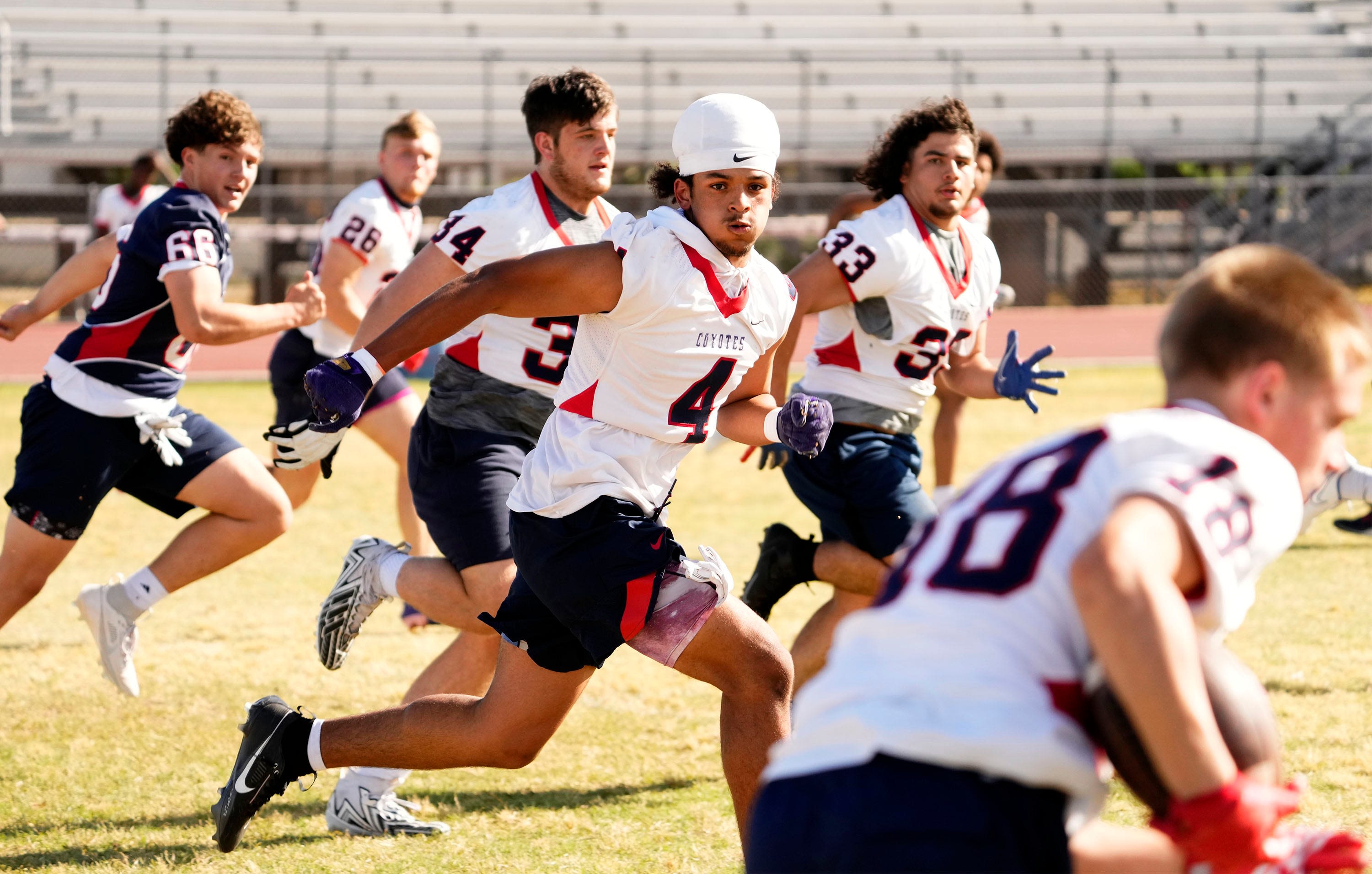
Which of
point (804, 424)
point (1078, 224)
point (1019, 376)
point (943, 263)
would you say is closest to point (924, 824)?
point (804, 424)

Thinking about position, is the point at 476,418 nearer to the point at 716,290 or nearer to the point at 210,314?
the point at 210,314

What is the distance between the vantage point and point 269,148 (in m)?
22.0

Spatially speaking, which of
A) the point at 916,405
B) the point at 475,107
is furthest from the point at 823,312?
the point at 475,107

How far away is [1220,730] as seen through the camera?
6.64ft

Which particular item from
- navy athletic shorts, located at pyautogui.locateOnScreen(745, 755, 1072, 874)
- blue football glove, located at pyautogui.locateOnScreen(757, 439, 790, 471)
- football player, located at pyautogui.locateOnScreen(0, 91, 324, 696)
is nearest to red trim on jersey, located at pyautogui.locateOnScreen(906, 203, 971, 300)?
blue football glove, located at pyautogui.locateOnScreen(757, 439, 790, 471)

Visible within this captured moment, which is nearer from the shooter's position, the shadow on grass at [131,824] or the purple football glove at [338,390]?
the purple football glove at [338,390]

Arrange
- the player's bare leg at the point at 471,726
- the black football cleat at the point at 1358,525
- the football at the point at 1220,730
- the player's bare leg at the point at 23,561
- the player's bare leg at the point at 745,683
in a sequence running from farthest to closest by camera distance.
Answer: the black football cleat at the point at 1358,525, the player's bare leg at the point at 23,561, the player's bare leg at the point at 471,726, the player's bare leg at the point at 745,683, the football at the point at 1220,730

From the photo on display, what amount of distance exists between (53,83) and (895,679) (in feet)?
79.4

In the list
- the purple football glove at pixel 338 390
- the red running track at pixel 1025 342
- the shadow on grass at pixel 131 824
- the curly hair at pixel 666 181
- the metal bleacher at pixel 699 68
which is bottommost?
the red running track at pixel 1025 342

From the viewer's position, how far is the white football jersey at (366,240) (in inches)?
289

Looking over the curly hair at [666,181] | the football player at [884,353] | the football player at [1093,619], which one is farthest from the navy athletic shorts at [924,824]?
the football player at [884,353]

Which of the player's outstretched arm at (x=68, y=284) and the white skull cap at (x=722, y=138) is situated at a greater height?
the white skull cap at (x=722, y=138)

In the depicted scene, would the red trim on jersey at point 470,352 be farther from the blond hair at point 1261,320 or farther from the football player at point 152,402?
the blond hair at point 1261,320

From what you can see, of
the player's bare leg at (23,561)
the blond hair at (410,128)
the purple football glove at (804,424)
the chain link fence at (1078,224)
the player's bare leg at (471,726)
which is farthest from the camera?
the chain link fence at (1078,224)
